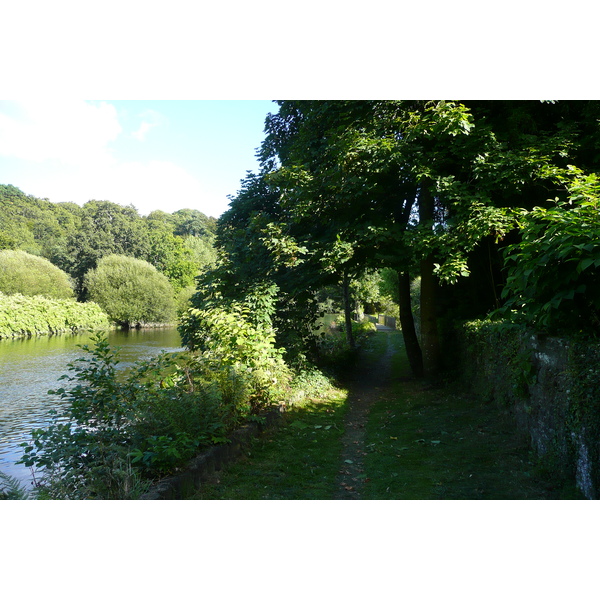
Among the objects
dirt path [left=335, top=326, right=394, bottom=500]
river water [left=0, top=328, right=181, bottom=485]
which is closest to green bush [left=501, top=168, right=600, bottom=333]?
dirt path [left=335, top=326, right=394, bottom=500]

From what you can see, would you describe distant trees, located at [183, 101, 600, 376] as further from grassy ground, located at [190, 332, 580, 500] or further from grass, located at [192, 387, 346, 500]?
grass, located at [192, 387, 346, 500]

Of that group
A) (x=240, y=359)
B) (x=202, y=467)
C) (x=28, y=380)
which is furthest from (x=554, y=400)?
(x=28, y=380)

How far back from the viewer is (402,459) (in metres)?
4.16

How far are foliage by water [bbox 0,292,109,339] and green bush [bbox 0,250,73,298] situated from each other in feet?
0.27

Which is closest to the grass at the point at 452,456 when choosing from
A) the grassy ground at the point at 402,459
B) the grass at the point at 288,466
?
the grassy ground at the point at 402,459

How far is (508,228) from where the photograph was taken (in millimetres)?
5750

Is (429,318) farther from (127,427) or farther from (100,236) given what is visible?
(127,427)

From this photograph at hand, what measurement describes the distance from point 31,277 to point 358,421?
4.49 meters

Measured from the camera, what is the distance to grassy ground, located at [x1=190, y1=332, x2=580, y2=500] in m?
3.32
